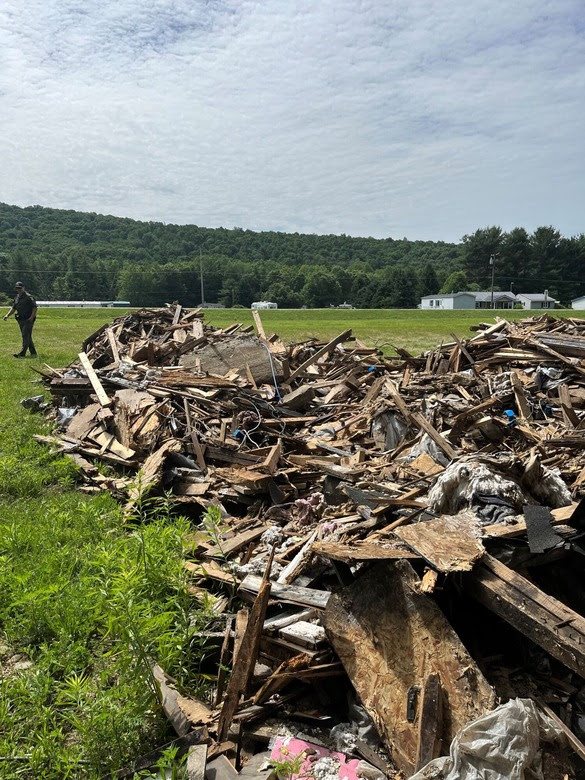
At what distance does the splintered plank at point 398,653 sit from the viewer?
2549 mm

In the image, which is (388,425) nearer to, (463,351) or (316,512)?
(316,512)

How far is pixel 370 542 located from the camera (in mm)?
3400

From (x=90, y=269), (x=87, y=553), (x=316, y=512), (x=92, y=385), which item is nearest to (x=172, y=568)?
(x=87, y=553)

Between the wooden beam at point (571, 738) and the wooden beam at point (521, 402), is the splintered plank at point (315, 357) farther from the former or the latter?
the wooden beam at point (571, 738)

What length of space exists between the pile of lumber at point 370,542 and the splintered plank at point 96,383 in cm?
5

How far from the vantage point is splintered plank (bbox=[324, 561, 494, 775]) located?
255 cm

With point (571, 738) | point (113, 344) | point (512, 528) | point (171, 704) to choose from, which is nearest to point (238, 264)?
point (113, 344)

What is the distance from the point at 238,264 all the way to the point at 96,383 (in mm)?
79074

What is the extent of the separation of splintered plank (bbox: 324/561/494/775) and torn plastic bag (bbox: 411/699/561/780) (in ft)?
0.48

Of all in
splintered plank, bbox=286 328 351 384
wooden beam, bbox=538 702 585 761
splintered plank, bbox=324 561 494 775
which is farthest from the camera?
splintered plank, bbox=286 328 351 384

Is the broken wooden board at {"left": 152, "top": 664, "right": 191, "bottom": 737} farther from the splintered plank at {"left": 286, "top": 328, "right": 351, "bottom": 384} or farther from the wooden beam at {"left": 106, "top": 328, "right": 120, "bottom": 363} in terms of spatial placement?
the wooden beam at {"left": 106, "top": 328, "right": 120, "bottom": 363}

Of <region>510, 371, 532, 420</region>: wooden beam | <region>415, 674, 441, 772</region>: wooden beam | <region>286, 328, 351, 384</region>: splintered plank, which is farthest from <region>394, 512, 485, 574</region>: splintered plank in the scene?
<region>286, 328, 351, 384</region>: splintered plank

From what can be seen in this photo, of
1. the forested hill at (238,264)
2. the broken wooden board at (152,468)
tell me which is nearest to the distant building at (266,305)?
the forested hill at (238,264)

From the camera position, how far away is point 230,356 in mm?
9969
